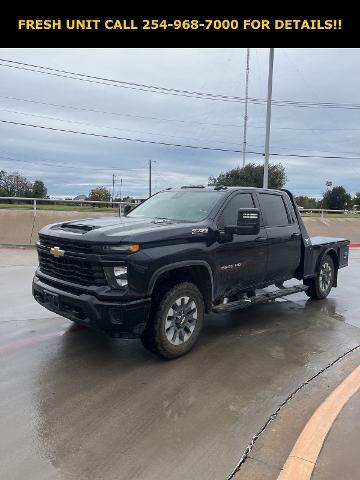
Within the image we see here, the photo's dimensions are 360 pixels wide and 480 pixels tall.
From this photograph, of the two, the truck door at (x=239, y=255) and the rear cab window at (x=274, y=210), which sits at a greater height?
the rear cab window at (x=274, y=210)

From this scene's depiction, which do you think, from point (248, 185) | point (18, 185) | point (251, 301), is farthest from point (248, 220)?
point (18, 185)

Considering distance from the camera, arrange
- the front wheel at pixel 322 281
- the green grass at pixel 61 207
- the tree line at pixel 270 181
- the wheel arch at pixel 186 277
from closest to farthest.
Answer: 1. the wheel arch at pixel 186 277
2. the front wheel at pixel 322 281
3. the green grass at pixel 61 207
4. the tree line at pixel 270 181

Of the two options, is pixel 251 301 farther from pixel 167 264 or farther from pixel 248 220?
pixel 167 264

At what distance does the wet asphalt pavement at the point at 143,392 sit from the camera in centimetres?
283

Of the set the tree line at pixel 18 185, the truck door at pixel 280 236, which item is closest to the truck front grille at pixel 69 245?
the truck door at pixel 280 236

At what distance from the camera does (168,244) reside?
4.43 meters

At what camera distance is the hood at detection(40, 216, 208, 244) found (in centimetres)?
419

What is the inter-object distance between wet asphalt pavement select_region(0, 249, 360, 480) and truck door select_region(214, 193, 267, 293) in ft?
2.45

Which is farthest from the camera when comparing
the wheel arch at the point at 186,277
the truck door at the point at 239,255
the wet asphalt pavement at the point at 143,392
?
the truck door at the point at 239,255

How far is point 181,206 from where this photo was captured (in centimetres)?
556

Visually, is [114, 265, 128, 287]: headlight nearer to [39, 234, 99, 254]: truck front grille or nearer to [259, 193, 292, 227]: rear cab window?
[39, 234, 99, 254]: truck front grille

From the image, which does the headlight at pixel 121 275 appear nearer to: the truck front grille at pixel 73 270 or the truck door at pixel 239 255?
the truck front grille at pixel 73 270

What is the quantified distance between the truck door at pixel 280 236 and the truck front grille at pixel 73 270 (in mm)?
2656
